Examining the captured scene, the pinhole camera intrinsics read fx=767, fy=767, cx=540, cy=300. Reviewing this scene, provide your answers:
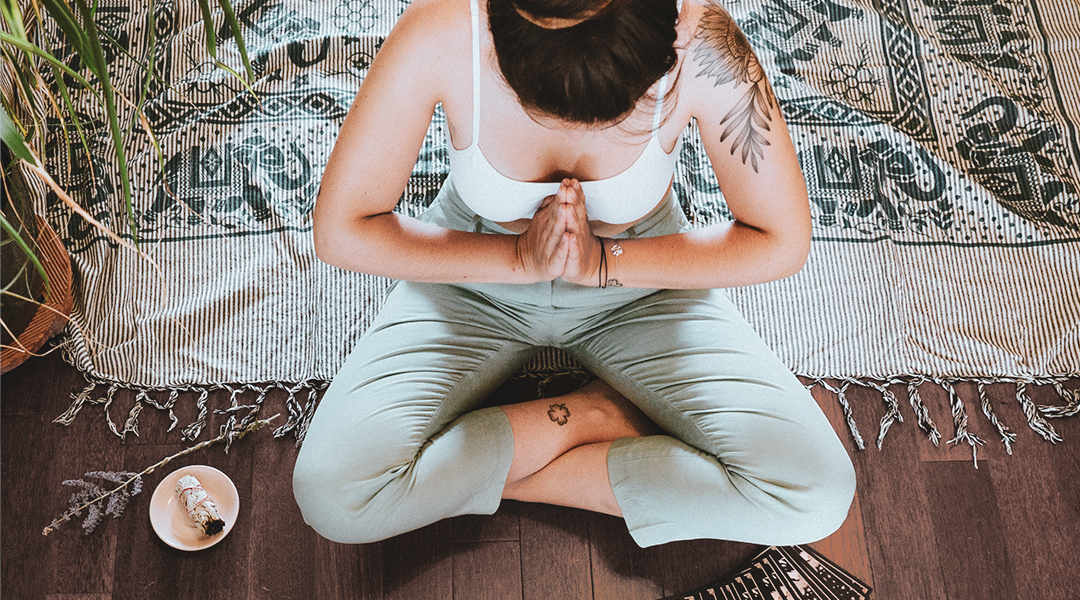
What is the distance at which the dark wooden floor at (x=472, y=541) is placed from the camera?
136 centimetres

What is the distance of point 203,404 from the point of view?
4.79ft

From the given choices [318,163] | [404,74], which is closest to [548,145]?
[404,74]

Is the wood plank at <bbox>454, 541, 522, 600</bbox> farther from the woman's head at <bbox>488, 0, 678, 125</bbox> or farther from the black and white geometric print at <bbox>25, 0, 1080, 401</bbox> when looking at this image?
the woman's head at <bbox>488, 0, 678, 125</bbox>

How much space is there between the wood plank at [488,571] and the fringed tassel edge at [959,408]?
68cm

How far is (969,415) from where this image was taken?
151 centimetres

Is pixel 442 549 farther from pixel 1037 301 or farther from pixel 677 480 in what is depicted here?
pixel 1037 301

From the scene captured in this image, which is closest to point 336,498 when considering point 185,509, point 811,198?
point 185,509

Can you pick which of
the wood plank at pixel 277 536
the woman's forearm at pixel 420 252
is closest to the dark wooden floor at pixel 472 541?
the wood plank at pixel 277 536

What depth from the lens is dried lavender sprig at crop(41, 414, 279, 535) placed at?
4.49 feet

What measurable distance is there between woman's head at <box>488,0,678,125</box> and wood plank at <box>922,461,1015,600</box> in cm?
101

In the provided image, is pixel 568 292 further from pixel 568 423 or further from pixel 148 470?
pixel 148 470

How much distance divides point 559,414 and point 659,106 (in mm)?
565

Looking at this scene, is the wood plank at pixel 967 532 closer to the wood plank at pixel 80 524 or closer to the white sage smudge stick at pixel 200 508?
the white sage smudge stick at pixel 200 508

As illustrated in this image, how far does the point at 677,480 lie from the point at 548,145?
0.57 metres
